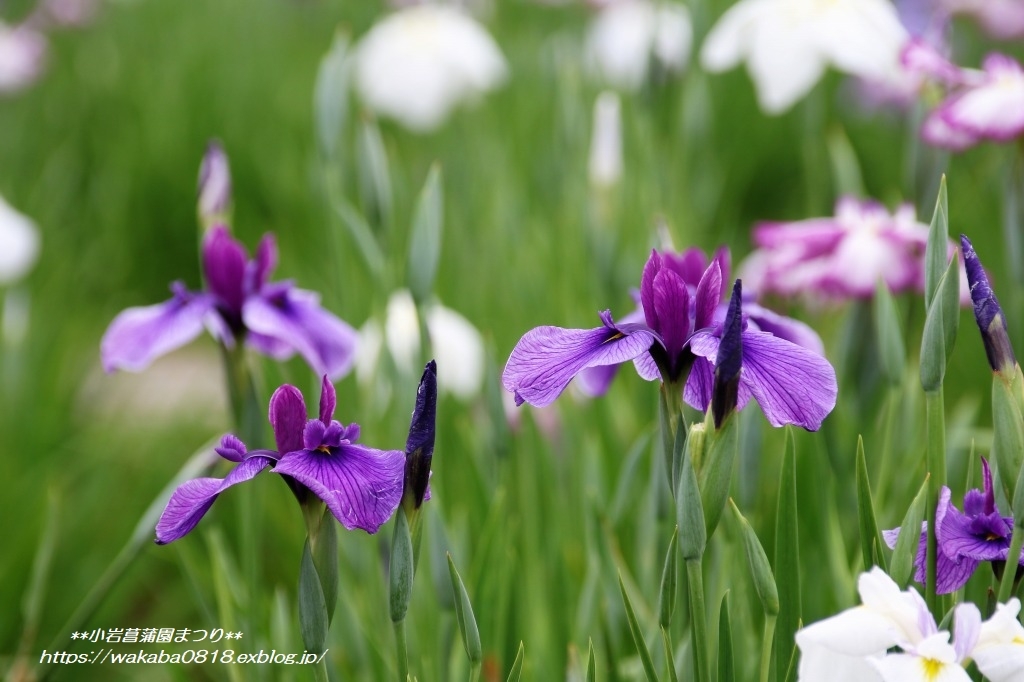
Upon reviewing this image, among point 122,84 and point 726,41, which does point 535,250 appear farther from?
point 122,84

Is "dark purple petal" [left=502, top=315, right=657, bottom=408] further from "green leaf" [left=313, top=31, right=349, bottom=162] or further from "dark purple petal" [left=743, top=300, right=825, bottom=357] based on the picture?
"green leaf" [left=313, top=31, right=349, bottom=162]

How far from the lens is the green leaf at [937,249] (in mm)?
602

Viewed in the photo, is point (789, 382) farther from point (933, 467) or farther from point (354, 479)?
point (354, 479)

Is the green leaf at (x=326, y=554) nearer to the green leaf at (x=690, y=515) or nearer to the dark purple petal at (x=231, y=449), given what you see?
the dark purple petal at (x=231, y=449)

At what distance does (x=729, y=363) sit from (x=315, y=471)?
23 centimetres

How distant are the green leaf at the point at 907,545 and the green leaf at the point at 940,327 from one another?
7 cm

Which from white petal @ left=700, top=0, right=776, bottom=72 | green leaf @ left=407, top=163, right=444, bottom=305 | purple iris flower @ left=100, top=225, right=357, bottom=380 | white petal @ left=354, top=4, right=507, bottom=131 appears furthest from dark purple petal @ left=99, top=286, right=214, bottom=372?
white petal @ left=354, top=4, right=507, bottom=131

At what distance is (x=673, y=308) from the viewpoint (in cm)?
58

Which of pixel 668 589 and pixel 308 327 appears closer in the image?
pixel 668 589

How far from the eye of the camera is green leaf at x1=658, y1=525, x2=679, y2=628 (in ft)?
1.93

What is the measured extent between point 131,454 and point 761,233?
1.24 metres

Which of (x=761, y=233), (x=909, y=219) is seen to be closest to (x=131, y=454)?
(x=761, y=233)

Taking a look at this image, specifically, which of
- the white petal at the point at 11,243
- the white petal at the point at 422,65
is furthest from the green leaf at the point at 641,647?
the white petal at the point at 422,65

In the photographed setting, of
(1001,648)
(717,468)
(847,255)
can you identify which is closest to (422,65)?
(847,255)
